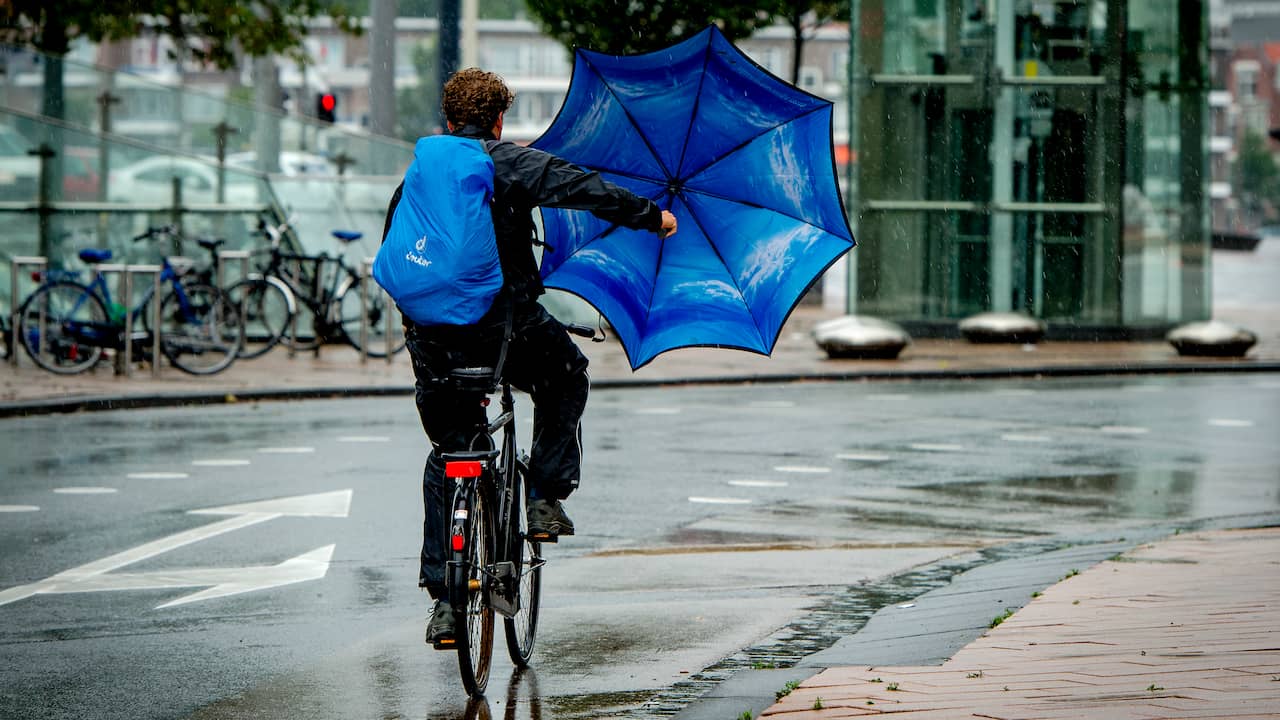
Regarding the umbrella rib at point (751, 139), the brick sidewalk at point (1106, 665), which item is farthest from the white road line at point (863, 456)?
the umbrella rib at point (751, 139)

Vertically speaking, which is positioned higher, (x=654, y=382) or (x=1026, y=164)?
(x=1026, y=164)

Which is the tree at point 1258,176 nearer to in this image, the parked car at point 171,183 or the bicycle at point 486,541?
the parked car at point 171,183

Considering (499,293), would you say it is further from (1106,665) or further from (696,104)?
(1106,665)

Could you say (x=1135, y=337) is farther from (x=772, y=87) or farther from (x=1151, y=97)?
(x=772, y=87)

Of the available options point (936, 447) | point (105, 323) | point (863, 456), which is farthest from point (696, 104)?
point (105, 323)

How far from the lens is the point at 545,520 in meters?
6.00

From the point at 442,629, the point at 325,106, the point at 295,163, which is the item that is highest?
the point at 325,106

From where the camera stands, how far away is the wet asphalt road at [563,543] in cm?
599

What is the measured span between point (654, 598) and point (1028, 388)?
468 inches

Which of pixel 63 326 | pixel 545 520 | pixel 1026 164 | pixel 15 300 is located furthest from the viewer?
pixel 1026 164

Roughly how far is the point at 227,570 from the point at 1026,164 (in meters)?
20.2

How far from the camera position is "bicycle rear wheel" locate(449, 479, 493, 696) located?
5324 mm

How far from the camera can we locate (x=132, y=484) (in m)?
10.8

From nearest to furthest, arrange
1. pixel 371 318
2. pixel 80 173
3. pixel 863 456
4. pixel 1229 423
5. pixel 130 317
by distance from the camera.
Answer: pixel 863 456 → pixel 1229 423 → pixel 130 317 → pixel 80 173 → pixel 371 318
